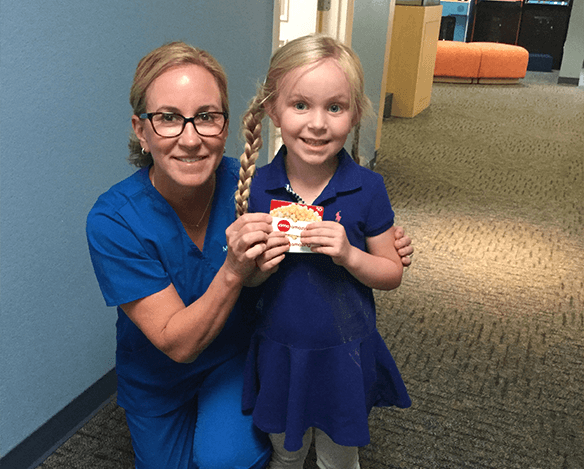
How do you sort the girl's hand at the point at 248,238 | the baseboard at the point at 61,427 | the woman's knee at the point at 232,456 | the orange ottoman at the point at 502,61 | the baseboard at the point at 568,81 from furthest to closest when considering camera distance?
the baseboard at the point at 568,81 < the orange ottoman at the point at 502,61 < the baseboard at the point at 61,427 < the woman's knee at the point at 232,456 < the girl's hand at the point at 248,238

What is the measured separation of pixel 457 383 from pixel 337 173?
1123 mm

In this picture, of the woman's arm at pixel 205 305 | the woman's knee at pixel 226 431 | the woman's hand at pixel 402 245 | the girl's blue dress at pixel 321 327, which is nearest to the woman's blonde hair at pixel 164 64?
the girl's blue dress at pixel 321 327

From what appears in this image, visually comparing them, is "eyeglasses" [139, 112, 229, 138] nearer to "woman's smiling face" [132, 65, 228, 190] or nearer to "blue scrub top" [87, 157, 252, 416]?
"woman's smiling face" [132, 65, 228, 190]

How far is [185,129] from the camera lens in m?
1.02

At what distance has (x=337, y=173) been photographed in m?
1.03

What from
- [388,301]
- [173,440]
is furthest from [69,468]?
[388,301]

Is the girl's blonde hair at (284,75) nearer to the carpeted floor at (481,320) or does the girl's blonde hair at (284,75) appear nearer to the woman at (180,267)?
the woman at (180,267)

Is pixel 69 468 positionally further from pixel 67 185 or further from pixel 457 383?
pixel 457 383

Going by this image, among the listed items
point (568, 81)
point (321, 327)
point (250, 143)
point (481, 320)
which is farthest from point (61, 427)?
point (568, 81)

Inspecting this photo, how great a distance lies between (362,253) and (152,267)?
409 millimetres

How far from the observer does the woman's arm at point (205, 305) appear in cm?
90

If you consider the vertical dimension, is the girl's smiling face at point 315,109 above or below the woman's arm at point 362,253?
above

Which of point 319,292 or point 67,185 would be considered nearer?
point 319,292

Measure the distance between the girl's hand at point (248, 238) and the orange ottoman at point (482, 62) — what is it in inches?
301
